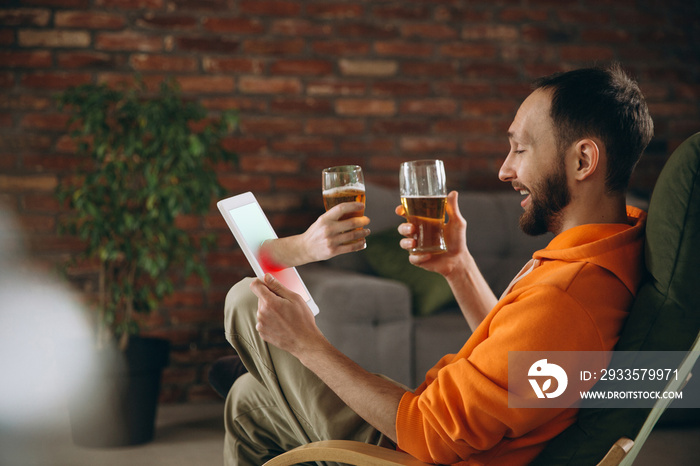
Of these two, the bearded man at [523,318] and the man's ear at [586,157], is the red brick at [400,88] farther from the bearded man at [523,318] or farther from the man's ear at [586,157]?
the man's ear at [586,157]

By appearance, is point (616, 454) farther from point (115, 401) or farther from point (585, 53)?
point (585, 53)

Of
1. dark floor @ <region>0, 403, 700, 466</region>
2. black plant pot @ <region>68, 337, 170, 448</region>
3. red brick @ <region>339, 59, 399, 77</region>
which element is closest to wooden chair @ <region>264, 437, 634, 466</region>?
dark floor @ <region>0, 403, 700, 466</region>

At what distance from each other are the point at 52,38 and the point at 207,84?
27.1 inches

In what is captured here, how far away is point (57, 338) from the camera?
9.40 ft

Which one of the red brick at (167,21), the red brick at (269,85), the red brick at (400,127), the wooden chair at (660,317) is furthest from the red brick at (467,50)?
the wooden chair at (660,317)

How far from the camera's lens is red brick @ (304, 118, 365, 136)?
3107 millimetres

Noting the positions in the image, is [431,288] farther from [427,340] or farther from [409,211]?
[409,211]

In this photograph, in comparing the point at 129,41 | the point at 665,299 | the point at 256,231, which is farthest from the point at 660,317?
the point at 129,41

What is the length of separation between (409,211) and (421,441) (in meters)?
0.47

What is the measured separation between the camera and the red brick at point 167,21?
2916 mm

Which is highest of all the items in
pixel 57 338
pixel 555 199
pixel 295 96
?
pixel 295 96

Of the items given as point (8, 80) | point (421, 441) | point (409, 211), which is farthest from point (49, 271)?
point (421, 441)

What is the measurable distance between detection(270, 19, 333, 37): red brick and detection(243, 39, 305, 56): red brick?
0.04 meters

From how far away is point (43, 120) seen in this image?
2.86 metres
